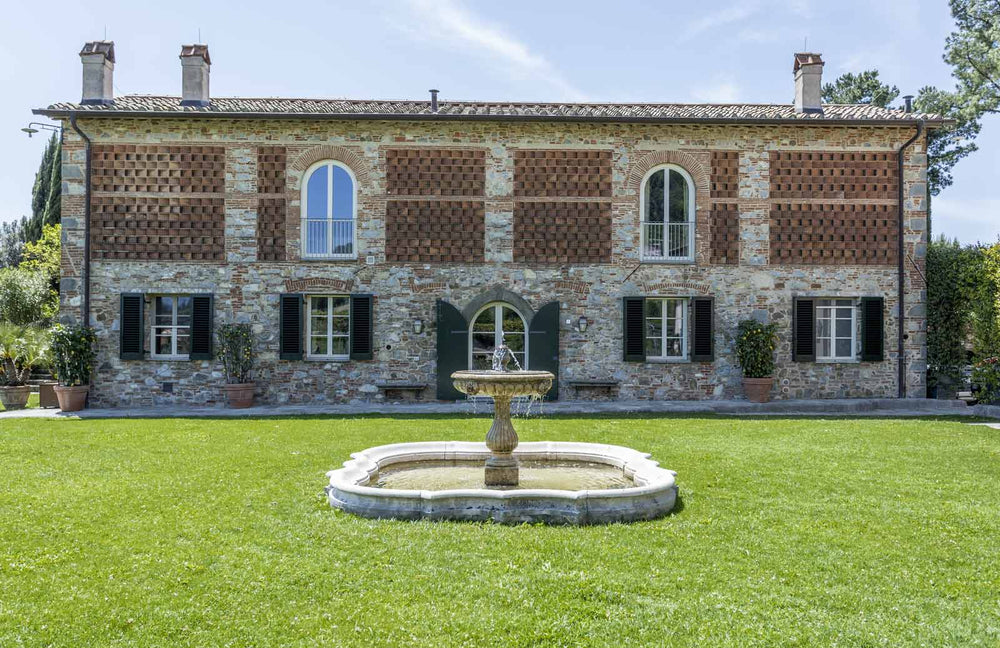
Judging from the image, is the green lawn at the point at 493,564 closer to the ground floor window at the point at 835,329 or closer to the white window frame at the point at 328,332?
the white window frame at the point at 328,332

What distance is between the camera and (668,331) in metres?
16.3

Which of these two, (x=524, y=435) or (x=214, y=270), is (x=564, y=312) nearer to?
(x=524, y=435)

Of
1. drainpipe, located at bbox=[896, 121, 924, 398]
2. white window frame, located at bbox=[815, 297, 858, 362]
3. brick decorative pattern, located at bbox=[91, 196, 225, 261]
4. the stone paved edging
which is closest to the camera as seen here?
the stone paved edging

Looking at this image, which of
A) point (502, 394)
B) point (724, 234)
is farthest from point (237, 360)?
point (724, 234)

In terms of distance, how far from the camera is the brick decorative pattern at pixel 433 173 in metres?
16.0

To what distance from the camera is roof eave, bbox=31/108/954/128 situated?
1553 centimetres

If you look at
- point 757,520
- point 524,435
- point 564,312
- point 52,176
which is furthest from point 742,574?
point 52,176

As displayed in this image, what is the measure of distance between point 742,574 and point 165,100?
16.9 metres

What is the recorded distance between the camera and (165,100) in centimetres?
1712

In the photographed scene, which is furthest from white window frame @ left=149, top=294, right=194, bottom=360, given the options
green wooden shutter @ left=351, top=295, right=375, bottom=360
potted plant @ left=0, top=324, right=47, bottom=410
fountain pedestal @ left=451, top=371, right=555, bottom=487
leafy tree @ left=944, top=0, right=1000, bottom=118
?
leafy tree @ left=944, top=0, right=1000, bottom=118

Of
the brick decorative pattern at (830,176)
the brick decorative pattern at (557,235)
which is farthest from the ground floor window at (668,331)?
the brick decorative pattern at (830,176)

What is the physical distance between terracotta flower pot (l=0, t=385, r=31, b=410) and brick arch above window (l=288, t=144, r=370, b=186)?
7.40 metres

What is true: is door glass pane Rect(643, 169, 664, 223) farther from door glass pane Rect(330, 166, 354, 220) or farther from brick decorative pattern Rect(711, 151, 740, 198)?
door glass pane Rect(330, 166, 354, 220)

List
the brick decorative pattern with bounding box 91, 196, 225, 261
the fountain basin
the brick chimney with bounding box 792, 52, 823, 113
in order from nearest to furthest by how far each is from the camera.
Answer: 1. the fountain basin
2. the brick decorative pattern with bounding box 91, 196, 225, 261
3. the brick chimney with bounding box 792, 52, 823, 113
